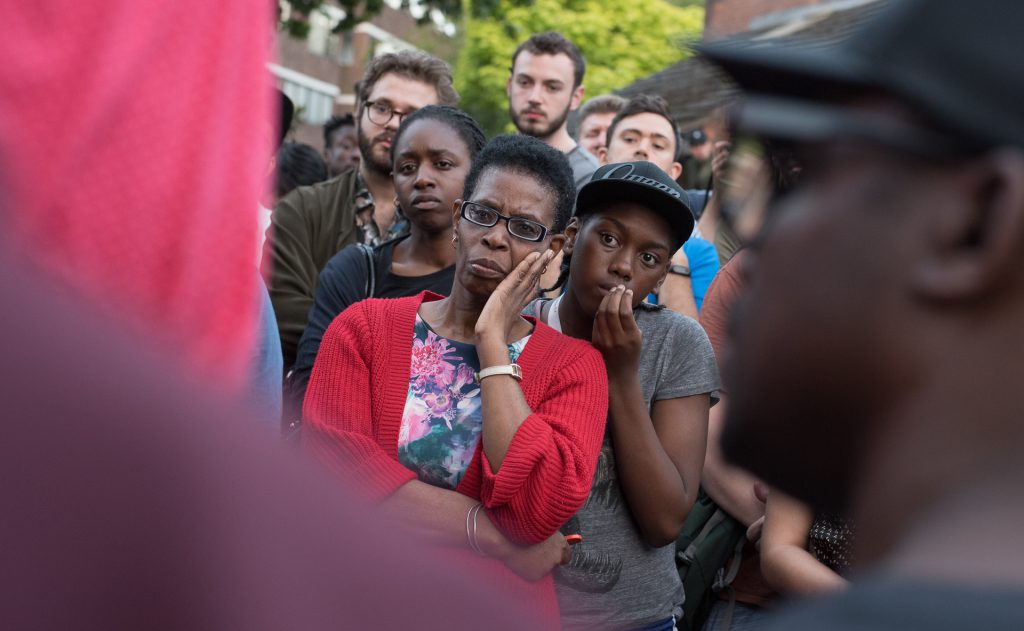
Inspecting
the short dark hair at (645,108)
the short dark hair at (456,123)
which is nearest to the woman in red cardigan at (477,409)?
the short dark hair at (456,123)

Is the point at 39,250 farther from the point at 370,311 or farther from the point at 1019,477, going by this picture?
the point at 370,311

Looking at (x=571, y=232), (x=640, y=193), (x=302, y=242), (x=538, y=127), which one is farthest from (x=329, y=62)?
(x=640, y=193)

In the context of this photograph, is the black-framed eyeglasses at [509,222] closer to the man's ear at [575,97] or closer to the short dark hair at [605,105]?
the man's ear at [575,97]

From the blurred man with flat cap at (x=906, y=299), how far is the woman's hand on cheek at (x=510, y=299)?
1.83 m

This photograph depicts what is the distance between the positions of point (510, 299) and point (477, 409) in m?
0.35

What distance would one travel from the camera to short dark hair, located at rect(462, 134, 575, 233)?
3354 millimetres

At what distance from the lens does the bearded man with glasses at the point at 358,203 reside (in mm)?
4373

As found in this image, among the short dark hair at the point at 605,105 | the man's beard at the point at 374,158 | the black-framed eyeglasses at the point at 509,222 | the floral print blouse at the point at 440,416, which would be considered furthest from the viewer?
the short dark hair at the point at 605,105

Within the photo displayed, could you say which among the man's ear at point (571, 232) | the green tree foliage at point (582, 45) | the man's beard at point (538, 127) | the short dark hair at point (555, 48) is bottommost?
the man's ear at point (571, 232)

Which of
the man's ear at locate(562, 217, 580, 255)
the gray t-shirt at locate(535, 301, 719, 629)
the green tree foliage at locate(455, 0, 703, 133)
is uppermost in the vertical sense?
the green tree foliage at locate(455, 0, 703, 133)

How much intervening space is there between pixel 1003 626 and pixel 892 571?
0.46 ft

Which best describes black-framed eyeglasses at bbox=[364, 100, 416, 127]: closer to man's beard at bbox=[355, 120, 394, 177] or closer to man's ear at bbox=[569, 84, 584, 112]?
man's beard at bbox=[355, 120, 394, 177]

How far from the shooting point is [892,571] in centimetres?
87

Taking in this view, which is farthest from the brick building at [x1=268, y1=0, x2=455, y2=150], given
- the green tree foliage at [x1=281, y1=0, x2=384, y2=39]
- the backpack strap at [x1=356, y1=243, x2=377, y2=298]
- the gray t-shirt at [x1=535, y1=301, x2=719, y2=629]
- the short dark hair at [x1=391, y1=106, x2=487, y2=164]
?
the gray t-shirt at [x1=535, y1=301, x2=719, y2=629]
